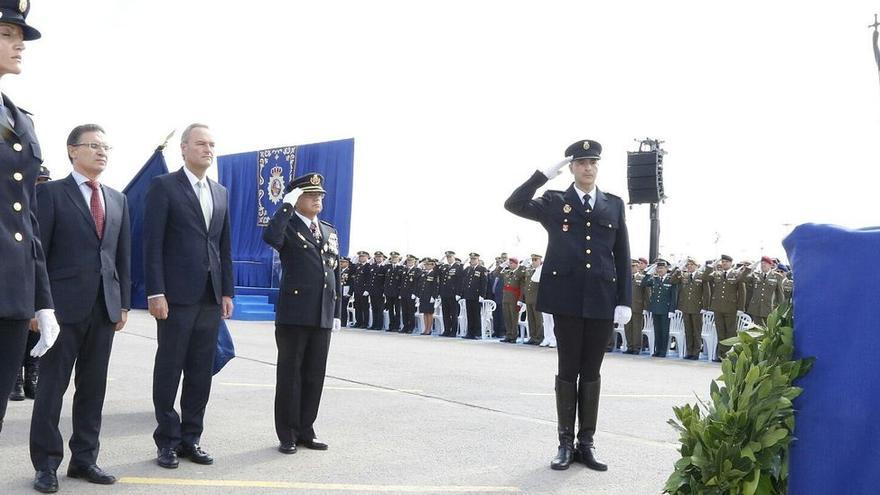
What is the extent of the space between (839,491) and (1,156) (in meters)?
2.94

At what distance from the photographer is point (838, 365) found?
226cm

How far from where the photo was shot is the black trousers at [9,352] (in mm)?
3043

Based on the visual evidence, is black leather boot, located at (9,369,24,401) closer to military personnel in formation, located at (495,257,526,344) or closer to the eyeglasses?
the eyeglasses

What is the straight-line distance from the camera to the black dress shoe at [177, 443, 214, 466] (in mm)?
4910

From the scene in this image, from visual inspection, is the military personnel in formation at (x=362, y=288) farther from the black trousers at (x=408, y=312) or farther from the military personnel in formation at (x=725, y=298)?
the military personnel in formation at (x=725, y=298)

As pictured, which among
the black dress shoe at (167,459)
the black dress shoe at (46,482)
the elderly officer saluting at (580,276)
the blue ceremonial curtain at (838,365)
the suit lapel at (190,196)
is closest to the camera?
the blue ceremonial curtain at (838,365)

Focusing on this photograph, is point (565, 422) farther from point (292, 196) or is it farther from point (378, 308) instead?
point (378, 308)

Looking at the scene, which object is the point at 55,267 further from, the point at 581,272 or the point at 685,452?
the point at 685,452

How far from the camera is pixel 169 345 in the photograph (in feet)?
16.2

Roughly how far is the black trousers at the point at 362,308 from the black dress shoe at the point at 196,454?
64.8 ft

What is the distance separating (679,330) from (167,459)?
13471 mm

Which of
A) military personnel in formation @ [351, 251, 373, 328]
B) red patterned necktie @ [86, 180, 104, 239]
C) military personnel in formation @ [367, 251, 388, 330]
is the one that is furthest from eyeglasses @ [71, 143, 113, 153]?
military personnel in formation @ [351, 251, 373, 328]

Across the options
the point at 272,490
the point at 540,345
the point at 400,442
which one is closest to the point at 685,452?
the point at 272,490

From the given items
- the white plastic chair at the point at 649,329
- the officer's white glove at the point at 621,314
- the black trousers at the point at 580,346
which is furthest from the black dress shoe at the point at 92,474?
the white plastic chair at the point at 649,329
